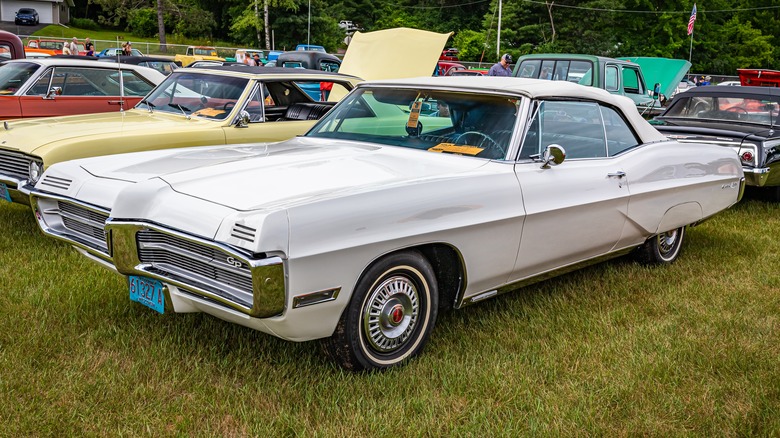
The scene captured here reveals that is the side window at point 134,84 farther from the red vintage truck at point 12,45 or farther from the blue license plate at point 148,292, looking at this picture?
the blue license plate at point 148,292

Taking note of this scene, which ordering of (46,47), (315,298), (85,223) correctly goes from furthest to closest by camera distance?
(46,47) < (85,223) < (315,298)

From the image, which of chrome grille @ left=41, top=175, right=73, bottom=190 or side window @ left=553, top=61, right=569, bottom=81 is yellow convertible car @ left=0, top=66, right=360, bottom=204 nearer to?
chrome grille @ left=41, top=175, right=73, bottom=190

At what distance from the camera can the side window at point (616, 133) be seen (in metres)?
4.88

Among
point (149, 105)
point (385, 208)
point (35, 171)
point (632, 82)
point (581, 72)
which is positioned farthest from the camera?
point (632, 82)

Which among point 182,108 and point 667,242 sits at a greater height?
point 182,108

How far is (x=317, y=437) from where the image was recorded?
2.91 meters

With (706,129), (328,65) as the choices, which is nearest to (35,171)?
(706,129)

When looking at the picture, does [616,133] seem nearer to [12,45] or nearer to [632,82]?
[12,45]

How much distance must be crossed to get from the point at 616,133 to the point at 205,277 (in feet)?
10.2

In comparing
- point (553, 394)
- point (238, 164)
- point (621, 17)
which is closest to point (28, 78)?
point (238, 164)

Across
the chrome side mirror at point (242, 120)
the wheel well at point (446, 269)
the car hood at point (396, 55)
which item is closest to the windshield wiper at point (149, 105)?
the chrome side mirror at point (242, 120)

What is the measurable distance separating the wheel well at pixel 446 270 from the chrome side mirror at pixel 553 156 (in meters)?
0.88

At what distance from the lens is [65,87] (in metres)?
8.07

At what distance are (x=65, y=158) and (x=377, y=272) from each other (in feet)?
11.1
